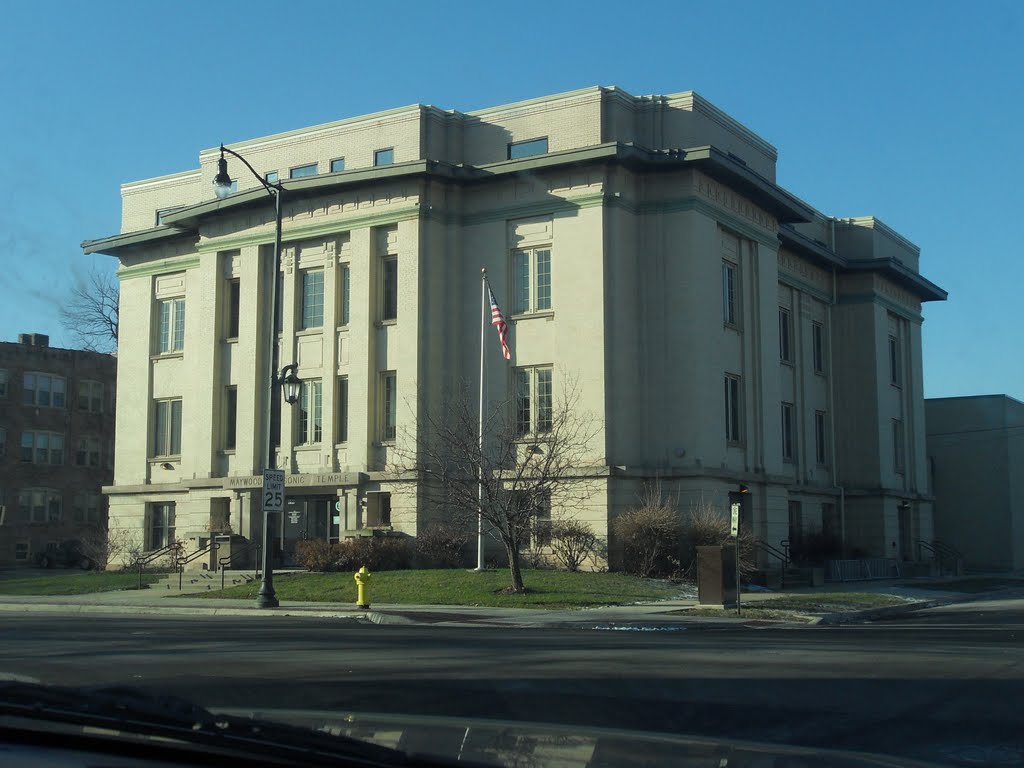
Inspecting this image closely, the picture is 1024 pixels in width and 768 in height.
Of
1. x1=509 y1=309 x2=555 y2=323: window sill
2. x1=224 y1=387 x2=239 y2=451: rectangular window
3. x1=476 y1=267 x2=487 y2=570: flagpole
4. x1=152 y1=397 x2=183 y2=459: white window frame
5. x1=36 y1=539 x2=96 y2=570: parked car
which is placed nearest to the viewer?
x1=476 y1=267 x2=487 y2=570: flagpole

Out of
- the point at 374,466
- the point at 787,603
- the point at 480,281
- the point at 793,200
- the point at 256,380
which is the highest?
the point at 793,200

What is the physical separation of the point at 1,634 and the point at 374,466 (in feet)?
65.2

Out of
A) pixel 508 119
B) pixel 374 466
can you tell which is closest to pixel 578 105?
pixel 508 119

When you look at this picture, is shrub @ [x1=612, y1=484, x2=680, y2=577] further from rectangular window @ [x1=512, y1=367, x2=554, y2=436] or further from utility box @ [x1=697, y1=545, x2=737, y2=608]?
utility box @ [x1=697, y1=545, x2=737, y2=608]

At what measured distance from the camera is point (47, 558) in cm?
5500

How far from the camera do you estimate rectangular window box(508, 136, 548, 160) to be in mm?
37856

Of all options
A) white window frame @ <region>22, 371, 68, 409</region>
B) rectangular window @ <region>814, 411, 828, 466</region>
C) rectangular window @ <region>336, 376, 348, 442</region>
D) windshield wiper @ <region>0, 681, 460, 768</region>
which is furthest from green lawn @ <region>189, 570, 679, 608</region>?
white window frame @ <region>22, 371, 68, 409</region>

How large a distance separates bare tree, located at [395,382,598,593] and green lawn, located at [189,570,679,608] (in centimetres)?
91

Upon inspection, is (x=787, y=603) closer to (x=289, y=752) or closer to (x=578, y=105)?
(x=578, y=105)

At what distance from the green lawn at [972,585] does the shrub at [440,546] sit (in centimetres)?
1463

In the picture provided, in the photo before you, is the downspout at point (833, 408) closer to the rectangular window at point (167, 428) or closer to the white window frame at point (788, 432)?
the white window frame at point (788, 432)

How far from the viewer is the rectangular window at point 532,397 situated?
3678 cm

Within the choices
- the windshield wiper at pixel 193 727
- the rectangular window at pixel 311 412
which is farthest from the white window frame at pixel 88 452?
the windshield wiper at pixel 193 727

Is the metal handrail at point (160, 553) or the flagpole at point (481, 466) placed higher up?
the flagpole at point (481, 466)
